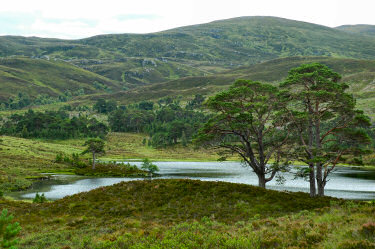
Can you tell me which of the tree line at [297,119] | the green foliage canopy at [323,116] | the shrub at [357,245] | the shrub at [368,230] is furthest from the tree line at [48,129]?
the shrub at [357,245]

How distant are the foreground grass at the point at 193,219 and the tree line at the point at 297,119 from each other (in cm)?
601

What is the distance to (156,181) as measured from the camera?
35.5 m

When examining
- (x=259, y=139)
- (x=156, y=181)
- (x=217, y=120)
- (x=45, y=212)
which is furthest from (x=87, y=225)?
(x=259, y=139)

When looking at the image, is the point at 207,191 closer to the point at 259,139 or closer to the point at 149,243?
the point at 259,139

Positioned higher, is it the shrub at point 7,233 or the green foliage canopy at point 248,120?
the green foliage canopy at point 248,120

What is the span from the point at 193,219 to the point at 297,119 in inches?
760

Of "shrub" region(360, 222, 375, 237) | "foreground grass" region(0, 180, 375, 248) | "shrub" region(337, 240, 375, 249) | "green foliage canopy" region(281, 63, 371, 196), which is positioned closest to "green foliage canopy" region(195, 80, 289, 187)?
"green foliage canopy" region(281, 63, 371, 196)

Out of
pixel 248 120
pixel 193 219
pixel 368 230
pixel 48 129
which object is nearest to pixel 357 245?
pixel 368 230

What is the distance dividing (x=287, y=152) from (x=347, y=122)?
25.2ft

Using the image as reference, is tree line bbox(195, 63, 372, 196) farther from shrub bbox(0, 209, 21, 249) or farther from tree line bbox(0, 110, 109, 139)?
tree line bbox(0, 110, 109, 139)

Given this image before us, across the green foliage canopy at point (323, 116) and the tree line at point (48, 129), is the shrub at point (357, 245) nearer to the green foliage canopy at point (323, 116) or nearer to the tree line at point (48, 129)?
the green foliage canopy at point (323, 116)

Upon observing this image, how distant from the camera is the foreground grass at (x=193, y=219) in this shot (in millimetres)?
14305

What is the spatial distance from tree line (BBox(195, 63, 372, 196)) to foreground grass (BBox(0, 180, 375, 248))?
6.01 m

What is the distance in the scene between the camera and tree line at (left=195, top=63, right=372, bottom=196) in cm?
3419
